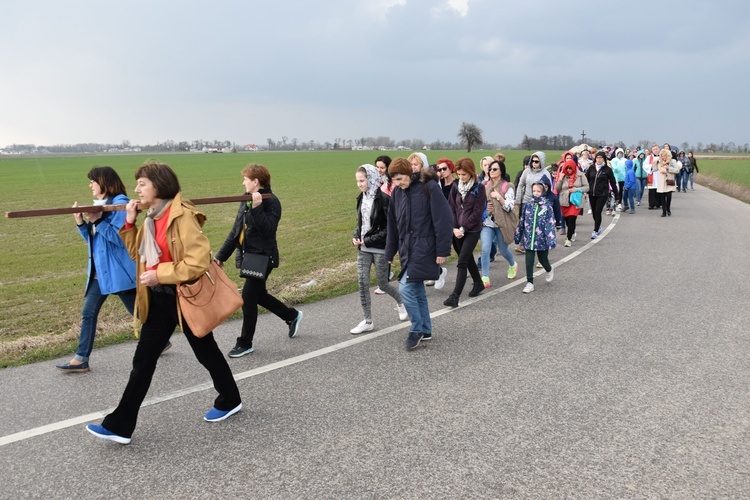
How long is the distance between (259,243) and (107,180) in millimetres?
1476

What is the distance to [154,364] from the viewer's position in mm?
4023

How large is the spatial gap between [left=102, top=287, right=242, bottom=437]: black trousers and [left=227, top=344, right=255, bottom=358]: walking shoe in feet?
4.42

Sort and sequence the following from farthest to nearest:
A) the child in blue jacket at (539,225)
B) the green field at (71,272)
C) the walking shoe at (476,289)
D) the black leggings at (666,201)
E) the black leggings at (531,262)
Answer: the black leggings at (666,201) → the child in blue jacket at (539,225) → the black leggings at (531,262) → the walking shoe at (476,289) → the green field at (71,272)

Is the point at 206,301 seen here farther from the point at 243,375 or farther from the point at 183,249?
the point at 243,375

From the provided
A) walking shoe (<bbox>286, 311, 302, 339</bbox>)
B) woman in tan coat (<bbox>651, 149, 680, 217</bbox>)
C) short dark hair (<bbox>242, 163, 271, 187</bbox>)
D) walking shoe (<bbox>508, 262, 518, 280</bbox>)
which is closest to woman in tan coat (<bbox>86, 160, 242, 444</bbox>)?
short dark hair (<bbox>242, 163, 271, 187</bbox>)

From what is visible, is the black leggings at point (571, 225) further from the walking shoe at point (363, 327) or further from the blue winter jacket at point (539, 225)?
the walking shoe at point (363, 327)

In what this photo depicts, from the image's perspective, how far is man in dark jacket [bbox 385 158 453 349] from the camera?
5.76 meters

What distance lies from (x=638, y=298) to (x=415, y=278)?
11.7ft

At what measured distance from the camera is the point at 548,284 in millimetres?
8648

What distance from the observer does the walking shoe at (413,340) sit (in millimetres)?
5727

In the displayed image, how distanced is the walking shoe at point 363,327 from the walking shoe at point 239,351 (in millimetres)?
1157

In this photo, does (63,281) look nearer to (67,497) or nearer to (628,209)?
(67,497)

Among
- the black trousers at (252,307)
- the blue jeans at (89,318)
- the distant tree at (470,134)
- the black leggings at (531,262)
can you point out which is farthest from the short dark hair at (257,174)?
the distant tree at (470,134)

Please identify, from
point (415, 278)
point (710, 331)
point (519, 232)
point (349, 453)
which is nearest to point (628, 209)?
point (519, 232)
